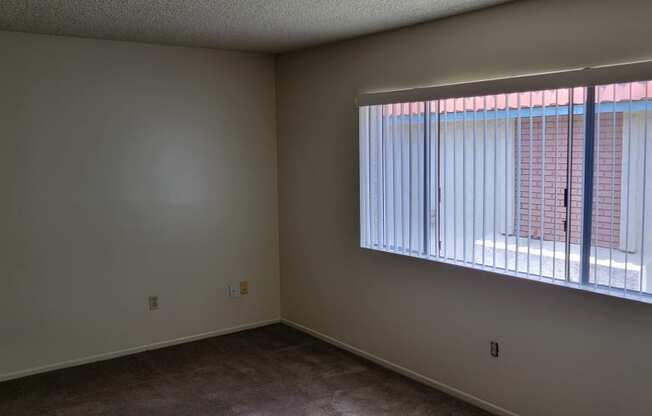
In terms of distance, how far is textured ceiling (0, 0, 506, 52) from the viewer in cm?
321

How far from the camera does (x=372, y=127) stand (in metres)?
4.11

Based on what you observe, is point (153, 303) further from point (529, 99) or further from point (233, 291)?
point (529, 99)

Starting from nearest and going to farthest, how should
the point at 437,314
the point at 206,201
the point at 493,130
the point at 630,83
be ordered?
the point at 630,83, the point at 493,130, the point at 437,314, the point at 206,201

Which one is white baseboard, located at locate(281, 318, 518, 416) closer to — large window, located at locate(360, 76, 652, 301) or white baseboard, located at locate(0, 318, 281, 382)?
white baseboard, located at locate(0, 318, 281, 382)

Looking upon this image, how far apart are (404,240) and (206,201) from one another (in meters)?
1.78

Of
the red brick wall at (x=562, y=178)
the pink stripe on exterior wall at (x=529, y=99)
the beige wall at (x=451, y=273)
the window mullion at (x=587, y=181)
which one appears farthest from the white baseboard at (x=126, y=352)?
the window mullion at (x=587, y=181)

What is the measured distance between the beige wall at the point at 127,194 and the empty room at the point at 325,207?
16 millimetres

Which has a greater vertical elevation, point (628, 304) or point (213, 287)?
point (628, 304)

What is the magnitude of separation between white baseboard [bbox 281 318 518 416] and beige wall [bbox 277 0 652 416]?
0.15 feet

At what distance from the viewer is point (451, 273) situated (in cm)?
365

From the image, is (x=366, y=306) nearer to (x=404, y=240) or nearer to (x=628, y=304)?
(x=404, y=240)

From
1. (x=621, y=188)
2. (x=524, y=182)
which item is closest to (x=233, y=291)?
(x=524, y=182)

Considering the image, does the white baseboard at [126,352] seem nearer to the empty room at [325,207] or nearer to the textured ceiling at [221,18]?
the empty room at [325,207]

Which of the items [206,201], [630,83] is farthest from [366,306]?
[630,83]
